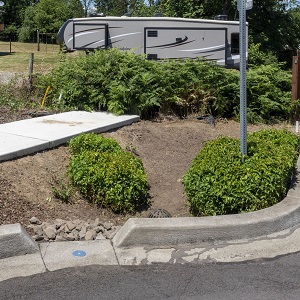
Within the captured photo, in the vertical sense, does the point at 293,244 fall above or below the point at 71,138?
below

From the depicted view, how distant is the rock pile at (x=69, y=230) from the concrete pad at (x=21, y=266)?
1.40 feet

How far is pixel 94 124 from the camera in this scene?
916 cm

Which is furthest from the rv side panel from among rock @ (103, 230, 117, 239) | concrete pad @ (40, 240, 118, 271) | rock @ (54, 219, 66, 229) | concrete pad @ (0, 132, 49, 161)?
concrete pad @ (40, 240, 118, 271)

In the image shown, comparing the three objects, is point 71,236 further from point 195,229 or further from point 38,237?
point 195,229

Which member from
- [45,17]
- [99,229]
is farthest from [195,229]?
[45,17]

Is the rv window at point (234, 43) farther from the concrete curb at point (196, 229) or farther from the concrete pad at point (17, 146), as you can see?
the concrete curb at point (196, 229)

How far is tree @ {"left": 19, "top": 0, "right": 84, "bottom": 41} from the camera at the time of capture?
151ft

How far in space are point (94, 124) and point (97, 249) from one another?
4271 mm

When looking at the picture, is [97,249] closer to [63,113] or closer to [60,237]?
[60,237]

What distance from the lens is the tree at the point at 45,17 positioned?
46031 mm

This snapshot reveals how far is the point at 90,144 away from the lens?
24.4 ft

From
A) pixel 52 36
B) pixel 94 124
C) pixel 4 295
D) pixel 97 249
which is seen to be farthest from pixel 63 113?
pixel 52 36

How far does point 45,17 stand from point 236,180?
42.7 meters

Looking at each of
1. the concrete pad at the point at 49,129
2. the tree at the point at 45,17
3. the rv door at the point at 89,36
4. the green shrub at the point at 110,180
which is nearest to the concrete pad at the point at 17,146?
the concrete pad at the point at 49,129
